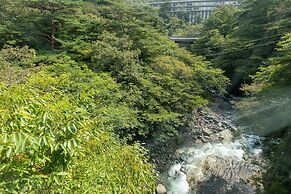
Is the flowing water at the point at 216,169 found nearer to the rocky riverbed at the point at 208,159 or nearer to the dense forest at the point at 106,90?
the rocky riverbed at the point at 208,159

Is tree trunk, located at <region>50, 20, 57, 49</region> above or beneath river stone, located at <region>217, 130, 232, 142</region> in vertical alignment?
above

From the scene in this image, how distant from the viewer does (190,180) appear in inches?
398

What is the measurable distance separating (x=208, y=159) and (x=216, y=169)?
2.85 ft

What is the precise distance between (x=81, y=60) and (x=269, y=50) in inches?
428

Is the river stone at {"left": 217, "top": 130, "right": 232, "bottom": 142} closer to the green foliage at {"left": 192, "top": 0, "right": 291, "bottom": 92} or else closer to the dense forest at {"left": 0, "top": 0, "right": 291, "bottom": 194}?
the dense forest at {"left": 0, "top": 0, "right": 291, "bottom": 194}

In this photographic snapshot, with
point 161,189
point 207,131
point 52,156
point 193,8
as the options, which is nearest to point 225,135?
point 207,131

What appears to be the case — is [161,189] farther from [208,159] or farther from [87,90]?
[87,90]

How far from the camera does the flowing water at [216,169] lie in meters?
9.32

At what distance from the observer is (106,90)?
31.6ft

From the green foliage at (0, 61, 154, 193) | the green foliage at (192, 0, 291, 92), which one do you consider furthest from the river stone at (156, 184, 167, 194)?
the green foliage at (192, 0, 291, 92)

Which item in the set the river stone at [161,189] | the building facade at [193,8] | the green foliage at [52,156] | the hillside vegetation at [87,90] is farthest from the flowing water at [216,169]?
the building facade at [193,8]

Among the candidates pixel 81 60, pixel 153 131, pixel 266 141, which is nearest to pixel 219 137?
pixel 153 131

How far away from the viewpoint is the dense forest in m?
2.09

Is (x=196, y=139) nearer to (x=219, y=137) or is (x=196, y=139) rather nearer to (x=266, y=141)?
(x=219, y=137)
